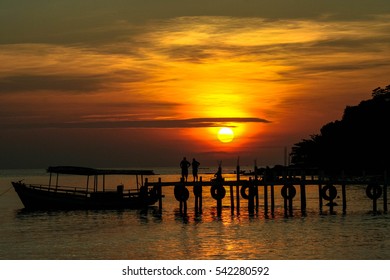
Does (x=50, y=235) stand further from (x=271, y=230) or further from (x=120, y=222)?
(x=271, y=230)

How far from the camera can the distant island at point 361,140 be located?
437ft

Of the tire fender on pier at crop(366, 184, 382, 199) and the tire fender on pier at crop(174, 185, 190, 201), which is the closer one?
the tire fender on pier at crop(174, 185, 190, 201)

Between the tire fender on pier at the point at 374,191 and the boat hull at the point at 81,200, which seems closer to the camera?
the tire fender on pier at the point at 374,191

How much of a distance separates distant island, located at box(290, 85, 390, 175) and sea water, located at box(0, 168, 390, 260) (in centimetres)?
6721

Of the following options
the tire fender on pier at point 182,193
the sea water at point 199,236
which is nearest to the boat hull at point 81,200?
the sea water at point 199,236

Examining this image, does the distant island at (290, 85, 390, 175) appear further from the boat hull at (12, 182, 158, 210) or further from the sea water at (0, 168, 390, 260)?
the sea water at (0, 168, 390, 260)

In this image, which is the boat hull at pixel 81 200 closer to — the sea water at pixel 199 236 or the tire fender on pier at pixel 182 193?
the sea water at pixel 199 236

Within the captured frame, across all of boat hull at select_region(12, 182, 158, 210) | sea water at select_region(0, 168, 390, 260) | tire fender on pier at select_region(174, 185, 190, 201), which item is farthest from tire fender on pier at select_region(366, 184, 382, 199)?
boat hull at select_region(12, 182, 158, 210)

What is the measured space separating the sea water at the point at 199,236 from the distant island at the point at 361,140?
67.2 meters

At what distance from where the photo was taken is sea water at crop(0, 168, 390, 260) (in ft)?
131

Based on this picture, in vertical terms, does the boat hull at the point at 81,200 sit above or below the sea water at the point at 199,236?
above

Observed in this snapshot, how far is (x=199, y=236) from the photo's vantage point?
46.7 metres

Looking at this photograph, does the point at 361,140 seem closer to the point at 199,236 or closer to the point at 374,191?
the point at 374,191
